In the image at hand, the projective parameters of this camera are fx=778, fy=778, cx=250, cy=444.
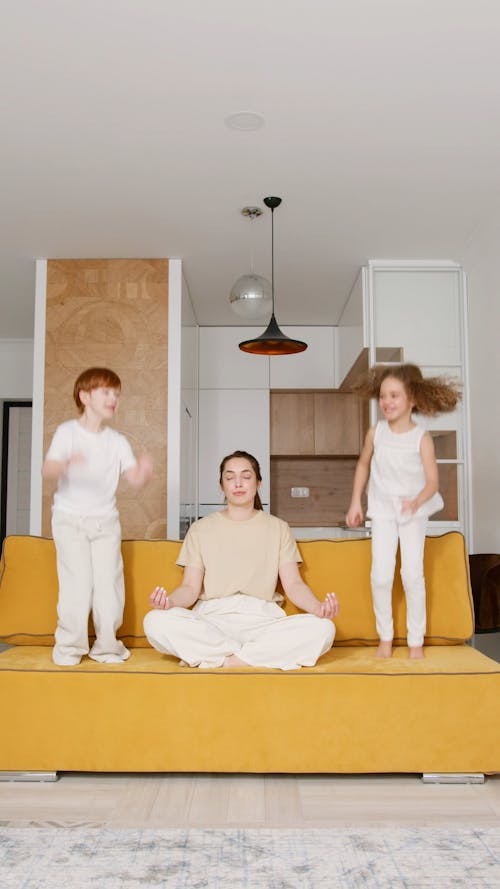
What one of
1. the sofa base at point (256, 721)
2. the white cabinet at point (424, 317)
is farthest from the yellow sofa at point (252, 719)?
the white cabinet at point (424, 317)

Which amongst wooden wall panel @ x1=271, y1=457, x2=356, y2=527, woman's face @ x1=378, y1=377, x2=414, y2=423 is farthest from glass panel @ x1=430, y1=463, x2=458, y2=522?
woman's face @ x1=378, y1=377, x2=414, y2=423

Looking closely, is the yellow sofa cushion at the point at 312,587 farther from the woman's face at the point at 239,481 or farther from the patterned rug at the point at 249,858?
the patterned rug at the point at 249,858

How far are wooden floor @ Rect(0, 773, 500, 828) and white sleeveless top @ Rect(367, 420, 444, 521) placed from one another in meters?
0.96

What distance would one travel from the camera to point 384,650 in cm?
279

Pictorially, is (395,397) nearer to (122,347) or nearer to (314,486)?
(122,347)

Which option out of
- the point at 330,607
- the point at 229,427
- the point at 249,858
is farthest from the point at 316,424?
the point at 249,858

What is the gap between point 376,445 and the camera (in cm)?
310

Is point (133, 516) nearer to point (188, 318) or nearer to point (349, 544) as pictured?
point (188, 318)

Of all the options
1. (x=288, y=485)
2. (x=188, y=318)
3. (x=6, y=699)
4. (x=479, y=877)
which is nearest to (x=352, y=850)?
(x=479, y=877)

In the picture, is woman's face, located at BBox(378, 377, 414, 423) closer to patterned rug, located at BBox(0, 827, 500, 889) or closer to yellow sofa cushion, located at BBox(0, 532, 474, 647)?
yellow sofa cushion, located at BBox(0, 532, 474, 647)

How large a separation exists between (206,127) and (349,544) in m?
2.06

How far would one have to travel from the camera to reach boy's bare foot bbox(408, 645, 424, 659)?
274 centimetres

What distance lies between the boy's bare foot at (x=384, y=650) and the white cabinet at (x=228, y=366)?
4599 millimetres

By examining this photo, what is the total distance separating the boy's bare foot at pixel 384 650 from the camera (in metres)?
2.78
